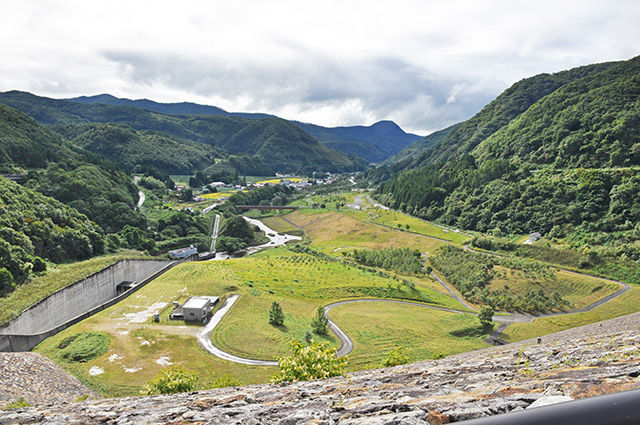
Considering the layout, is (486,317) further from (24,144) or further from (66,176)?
(24,144)

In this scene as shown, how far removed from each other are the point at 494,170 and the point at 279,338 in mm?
106730

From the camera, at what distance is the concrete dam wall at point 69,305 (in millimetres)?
29178

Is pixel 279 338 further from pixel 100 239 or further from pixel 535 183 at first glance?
pixel 535 183

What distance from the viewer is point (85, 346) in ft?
94.7

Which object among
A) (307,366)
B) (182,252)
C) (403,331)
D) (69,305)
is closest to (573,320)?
(403,331)

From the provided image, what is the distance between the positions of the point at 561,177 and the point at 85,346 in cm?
11074

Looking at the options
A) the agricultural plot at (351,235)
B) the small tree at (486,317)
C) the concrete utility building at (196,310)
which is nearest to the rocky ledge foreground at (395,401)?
the concrete utility building at (196,310)

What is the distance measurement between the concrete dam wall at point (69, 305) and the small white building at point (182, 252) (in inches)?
931

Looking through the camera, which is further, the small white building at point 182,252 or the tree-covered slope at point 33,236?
the small white building at point 182,252

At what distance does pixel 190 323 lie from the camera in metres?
35.7

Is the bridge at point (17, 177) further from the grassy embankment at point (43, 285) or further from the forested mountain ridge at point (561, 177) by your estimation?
the forested mountain ridge at point (561, 177)

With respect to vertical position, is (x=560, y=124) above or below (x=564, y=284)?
above

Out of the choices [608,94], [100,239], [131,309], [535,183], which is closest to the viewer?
[131,309]

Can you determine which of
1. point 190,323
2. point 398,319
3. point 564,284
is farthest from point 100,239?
point 564,284
